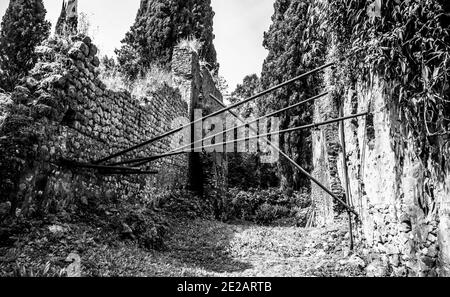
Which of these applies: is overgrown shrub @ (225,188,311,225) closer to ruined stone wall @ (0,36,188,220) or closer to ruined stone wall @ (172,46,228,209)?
ruined stone wall @ (172,46,228,209)

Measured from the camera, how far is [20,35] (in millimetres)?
15211

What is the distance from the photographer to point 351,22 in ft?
14.4

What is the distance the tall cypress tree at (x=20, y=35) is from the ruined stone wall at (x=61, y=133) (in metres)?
11.3

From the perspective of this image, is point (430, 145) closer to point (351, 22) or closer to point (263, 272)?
point (351, 22)

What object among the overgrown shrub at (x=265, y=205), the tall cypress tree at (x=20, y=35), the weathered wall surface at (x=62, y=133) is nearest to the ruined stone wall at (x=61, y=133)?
the weathered wall surface at (x=62, y=133)

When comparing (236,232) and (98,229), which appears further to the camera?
(236,232)

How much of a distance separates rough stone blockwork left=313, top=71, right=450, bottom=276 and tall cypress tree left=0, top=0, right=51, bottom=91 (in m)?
14.7

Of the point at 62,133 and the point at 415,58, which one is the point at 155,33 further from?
the point at 415,58

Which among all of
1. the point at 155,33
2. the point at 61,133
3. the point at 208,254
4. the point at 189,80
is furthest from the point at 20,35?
the point at 208,254

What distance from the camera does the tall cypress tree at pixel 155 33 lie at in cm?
1434

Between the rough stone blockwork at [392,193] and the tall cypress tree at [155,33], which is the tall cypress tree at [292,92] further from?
the rough stone blockwork at [392,193]

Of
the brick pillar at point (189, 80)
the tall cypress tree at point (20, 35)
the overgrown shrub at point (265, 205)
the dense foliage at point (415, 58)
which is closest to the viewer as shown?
the dense foliage at point (415, 58)
